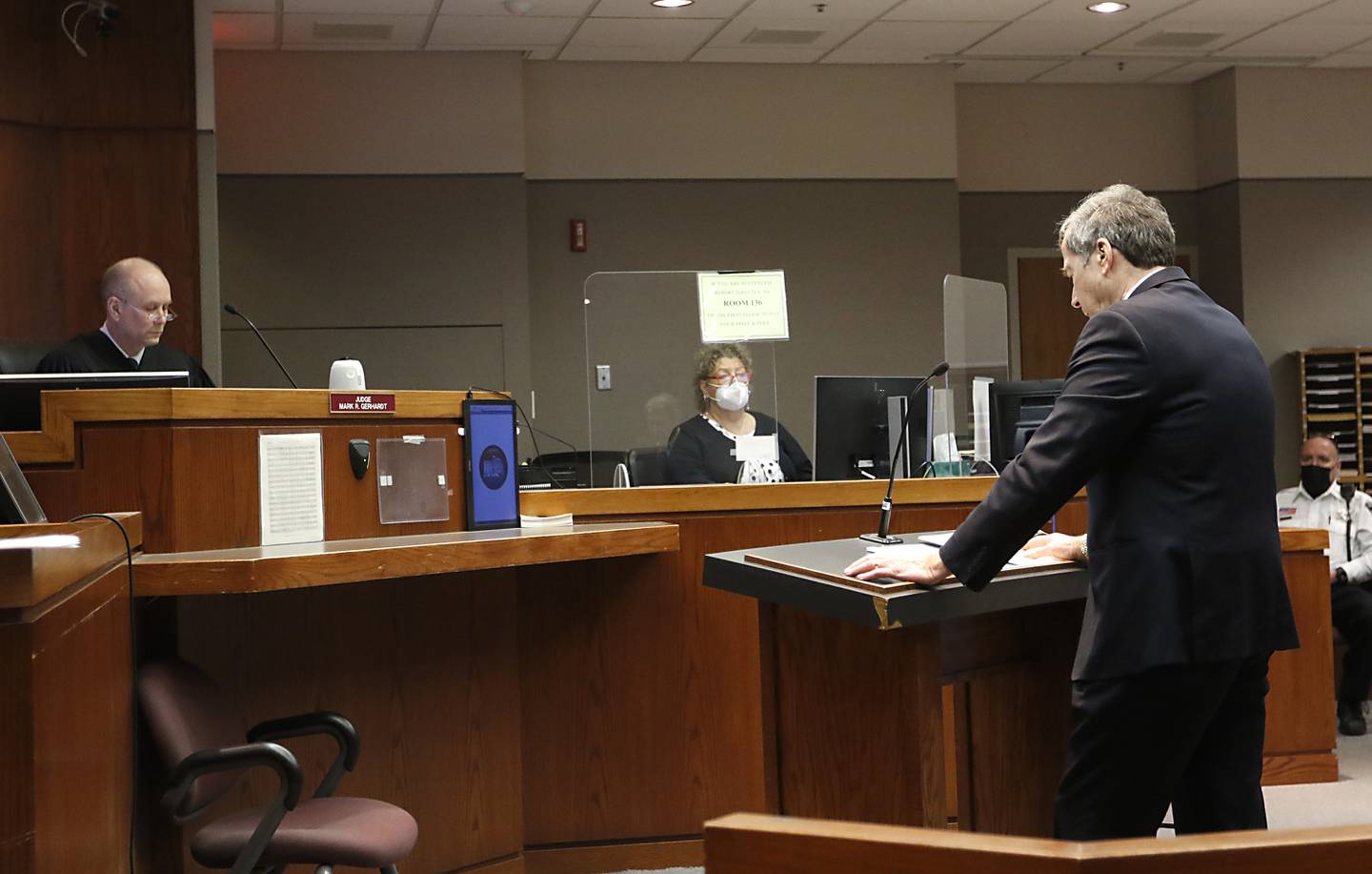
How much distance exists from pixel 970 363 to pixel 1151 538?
9.11ft

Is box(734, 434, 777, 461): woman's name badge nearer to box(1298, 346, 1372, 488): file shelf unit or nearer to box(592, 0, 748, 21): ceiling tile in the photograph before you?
box(592, 0, 748, 21): ceiling tile

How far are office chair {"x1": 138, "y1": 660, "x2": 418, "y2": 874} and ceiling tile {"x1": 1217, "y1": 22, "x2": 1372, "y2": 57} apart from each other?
6.58m

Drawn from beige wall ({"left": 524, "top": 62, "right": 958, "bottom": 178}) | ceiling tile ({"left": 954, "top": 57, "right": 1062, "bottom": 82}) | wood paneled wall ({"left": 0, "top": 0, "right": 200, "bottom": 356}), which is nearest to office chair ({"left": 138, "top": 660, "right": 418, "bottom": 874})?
wood paneled wall ({"left": 0, "top": 0, "right": 200, "bottom": 356})

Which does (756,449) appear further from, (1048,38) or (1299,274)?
(1299,274)

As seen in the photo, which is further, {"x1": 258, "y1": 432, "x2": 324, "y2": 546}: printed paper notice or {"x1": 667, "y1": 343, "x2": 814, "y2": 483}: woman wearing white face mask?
{"x1": 667, "y1": 343, "x2": 814, "y2": 483}: woman wearing white face mask

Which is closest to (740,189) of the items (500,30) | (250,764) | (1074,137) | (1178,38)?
(500,30)

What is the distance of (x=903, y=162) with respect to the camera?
301 inches

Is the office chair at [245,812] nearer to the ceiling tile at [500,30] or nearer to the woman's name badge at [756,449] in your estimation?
the woman's name badge at [756,449]

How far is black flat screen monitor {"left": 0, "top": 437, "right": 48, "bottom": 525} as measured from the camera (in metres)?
1.49

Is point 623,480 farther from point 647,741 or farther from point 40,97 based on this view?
point 40,97

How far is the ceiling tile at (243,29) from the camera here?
6254 millimetres

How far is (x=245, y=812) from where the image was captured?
2.41 metres

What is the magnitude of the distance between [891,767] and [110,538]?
1292 mm

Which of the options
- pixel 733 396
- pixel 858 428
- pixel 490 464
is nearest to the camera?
pixel 490 464
